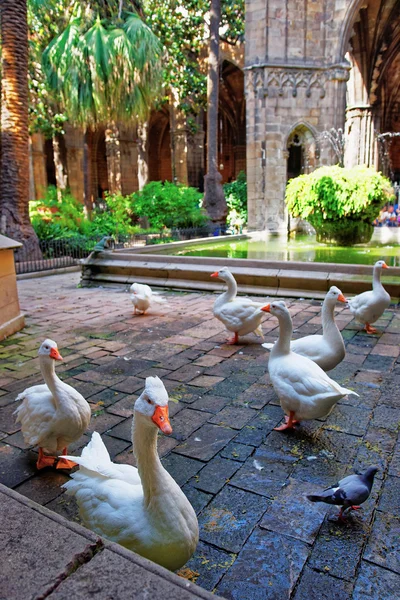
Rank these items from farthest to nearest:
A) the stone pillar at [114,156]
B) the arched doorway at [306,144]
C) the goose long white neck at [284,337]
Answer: the stone pillar at [114,156] < the arched doorway at [306,144] < the goose long white neck at [284,337]

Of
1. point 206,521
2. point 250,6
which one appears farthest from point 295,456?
point 250,6

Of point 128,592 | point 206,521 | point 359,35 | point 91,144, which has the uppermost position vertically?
point 359,35

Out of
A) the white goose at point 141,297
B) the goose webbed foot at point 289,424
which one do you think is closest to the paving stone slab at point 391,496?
the goose webbed foot at point 289,424

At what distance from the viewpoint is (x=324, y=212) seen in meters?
11.4

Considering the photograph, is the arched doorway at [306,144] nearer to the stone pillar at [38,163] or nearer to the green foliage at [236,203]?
the green foliage at [236,203]

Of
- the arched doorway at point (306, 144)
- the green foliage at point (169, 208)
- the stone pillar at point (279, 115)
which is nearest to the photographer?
the stone pillar at point (279, 115)

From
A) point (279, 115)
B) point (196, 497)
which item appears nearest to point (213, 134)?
point (279, 115)

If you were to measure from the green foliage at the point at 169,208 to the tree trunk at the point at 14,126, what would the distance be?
512cm

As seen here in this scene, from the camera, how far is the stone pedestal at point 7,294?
5664 mm

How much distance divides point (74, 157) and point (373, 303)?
2378cm

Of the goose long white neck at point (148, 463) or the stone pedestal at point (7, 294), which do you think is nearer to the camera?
the goose long white neck at point (148, 463)

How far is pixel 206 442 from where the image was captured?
3029 mm

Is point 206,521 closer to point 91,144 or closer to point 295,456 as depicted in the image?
point 295,456

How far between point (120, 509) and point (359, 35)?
82.1 ft
